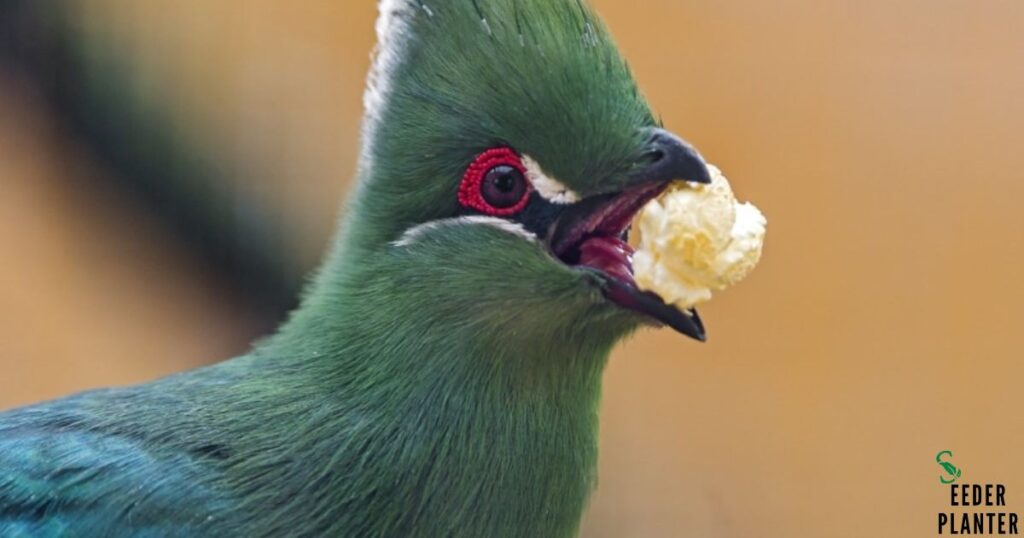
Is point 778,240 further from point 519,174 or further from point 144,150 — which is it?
point 519,174

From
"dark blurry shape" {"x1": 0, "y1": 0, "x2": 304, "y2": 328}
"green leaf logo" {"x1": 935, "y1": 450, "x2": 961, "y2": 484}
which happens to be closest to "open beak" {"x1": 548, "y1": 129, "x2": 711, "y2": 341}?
"dark blurry shape" {"x1": 0, "y1": 0, "x2": 304, "y2": 328}

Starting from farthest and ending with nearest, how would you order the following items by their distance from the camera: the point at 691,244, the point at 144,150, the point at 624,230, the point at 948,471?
the point at 948,471 < the point at 144,150 < the point at 624,230 < the point at 691,244

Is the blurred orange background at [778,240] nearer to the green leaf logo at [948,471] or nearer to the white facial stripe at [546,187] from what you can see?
the green leaf logo at [948,471]

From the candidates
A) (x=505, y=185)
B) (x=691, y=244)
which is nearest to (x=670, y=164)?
(x=691, y=244)

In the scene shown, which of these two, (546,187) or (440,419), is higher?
(546,187)

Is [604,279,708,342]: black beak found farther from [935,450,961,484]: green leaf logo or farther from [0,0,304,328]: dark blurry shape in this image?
[935,450,961,484]: green leaf logo

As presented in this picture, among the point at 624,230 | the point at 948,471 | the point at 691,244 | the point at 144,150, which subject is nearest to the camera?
the point at 691,244
